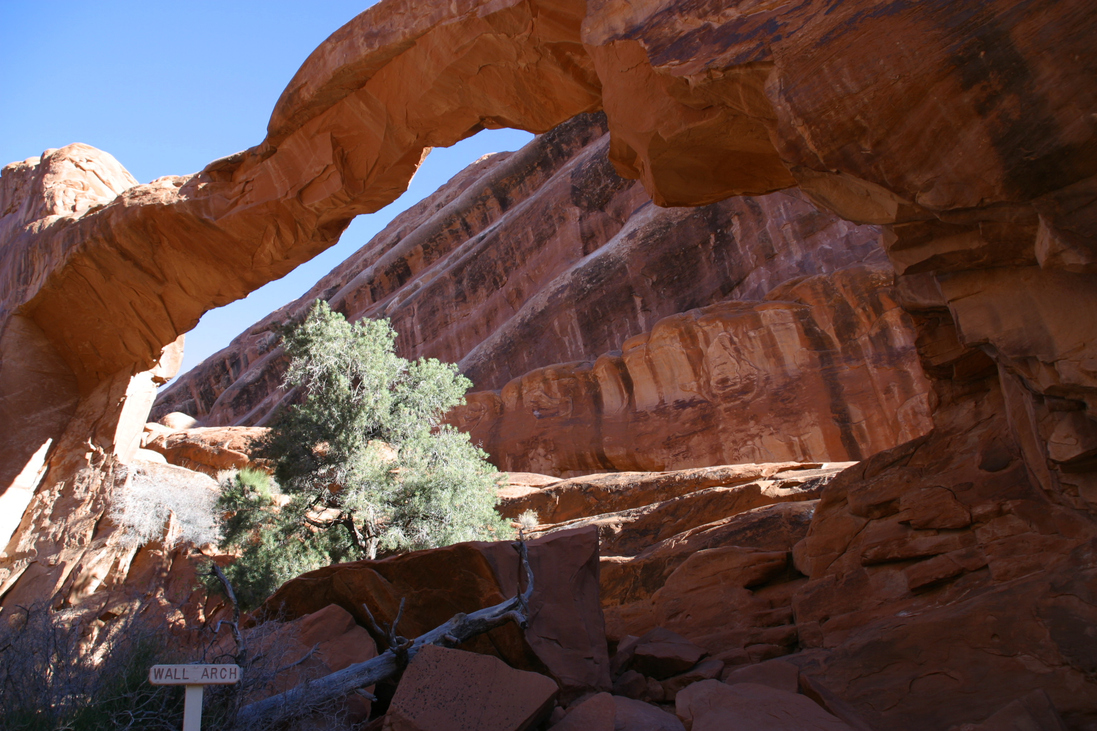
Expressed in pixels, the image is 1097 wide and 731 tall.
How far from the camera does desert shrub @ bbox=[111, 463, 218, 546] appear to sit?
13516 millimetres

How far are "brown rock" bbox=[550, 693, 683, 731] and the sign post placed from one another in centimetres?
215

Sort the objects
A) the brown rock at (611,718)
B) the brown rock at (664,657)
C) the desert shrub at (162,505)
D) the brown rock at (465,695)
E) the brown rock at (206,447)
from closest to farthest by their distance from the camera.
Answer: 1. the brown rock at (465,695)
2. the brown rock at (611,718)
3. the brown rock at (664,657)
4. the desert shrub at (162,505)
5. the brown rock at (206,447)

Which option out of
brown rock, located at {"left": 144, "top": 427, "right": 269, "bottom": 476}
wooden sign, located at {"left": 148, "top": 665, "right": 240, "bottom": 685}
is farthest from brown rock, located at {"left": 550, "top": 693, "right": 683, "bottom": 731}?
brown rock, located at {"left": 144, "top": 427, "right": 269, "bottom": 476}

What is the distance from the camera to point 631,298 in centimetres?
2534

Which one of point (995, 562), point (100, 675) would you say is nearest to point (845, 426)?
point (995, 562)

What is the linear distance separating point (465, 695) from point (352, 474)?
338 inches

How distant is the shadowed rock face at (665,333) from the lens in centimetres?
1798

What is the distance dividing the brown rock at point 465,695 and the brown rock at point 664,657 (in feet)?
5.70

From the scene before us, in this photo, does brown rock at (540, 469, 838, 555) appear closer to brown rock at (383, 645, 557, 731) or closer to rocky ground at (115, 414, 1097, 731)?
rocky ground at (115, 414, 1097, 731)

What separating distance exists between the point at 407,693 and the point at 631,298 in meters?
21.5

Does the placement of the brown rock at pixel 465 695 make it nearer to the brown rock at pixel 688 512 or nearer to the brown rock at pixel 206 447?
the brown rock at pixel 688 512

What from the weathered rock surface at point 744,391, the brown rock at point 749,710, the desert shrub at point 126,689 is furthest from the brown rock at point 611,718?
the weathered rock surface at point 744,391

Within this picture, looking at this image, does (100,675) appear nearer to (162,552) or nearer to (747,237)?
(162,552)

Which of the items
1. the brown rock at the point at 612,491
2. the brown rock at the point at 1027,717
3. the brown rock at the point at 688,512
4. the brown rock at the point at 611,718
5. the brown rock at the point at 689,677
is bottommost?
the brown rock at the point at 1027,717
